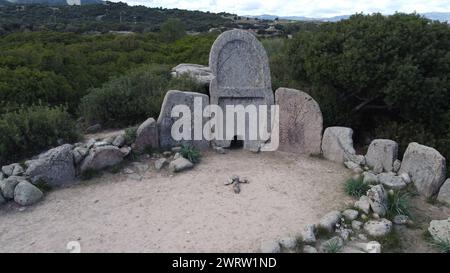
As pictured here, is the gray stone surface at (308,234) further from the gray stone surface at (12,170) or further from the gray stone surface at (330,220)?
the gray stone surface at (12,170)

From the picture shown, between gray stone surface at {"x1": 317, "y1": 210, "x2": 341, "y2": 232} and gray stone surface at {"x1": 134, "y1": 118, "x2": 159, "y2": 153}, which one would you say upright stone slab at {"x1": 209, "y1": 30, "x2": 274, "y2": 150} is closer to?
gray stone surface at {"x1": 134, "y1": 118, "x2": 159, "y2": 153}

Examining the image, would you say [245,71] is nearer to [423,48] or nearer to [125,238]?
[423,48]

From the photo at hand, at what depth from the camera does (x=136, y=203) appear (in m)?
6.09

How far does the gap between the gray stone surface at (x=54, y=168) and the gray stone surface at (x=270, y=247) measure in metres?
3.77

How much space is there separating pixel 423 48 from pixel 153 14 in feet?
179

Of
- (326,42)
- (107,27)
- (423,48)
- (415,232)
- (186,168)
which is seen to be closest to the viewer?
(415,232)

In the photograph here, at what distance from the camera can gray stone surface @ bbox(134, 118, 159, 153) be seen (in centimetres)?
766

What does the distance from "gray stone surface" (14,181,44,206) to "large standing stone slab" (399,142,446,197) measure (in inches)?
241

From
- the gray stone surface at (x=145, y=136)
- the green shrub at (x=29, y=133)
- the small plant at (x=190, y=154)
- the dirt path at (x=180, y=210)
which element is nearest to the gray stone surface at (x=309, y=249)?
the dirt path at (x=180, y=210)

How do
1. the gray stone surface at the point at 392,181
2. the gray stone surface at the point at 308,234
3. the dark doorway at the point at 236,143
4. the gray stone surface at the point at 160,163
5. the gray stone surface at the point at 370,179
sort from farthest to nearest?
the dark doorway at the point at 236,143 → the gray stone surface at the point at 160,163 → the gray stone surface at the point at 392,181 → the gray stone surface at the point at 370,179 → the gray stone surface at the point at 308,234

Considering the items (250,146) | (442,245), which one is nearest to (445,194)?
(442,245)

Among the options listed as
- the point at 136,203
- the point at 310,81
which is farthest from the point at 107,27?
the point at 136,203

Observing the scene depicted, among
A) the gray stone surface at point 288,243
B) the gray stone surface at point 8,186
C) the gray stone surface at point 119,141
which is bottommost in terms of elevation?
the gray stone surface at point 288,243

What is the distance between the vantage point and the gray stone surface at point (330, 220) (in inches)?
207
